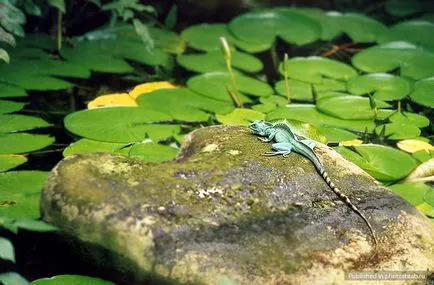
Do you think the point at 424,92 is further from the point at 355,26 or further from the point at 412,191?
the point at 355,26

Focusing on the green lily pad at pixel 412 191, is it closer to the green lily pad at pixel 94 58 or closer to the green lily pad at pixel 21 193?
the green lily pad at pixel 21 193

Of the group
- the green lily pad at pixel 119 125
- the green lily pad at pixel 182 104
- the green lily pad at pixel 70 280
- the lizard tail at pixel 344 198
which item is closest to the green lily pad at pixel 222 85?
the green lily pad at pixel 182 104

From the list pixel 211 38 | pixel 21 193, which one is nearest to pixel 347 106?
pixel 211 38

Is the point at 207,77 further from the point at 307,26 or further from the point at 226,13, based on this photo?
the point at 226,13

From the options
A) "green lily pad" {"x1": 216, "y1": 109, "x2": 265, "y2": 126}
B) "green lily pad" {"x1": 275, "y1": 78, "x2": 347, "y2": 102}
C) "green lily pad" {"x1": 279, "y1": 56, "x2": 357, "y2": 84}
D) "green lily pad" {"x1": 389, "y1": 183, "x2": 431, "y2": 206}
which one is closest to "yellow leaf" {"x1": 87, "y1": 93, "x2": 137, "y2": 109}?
"green lily pad" {"x1": 216, "y1": 109, "x2": 265, "y2": 126}

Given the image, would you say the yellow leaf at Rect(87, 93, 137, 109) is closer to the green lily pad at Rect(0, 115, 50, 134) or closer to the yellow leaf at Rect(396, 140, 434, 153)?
the green lily pad at Rect(0, 115, 50, 134)
